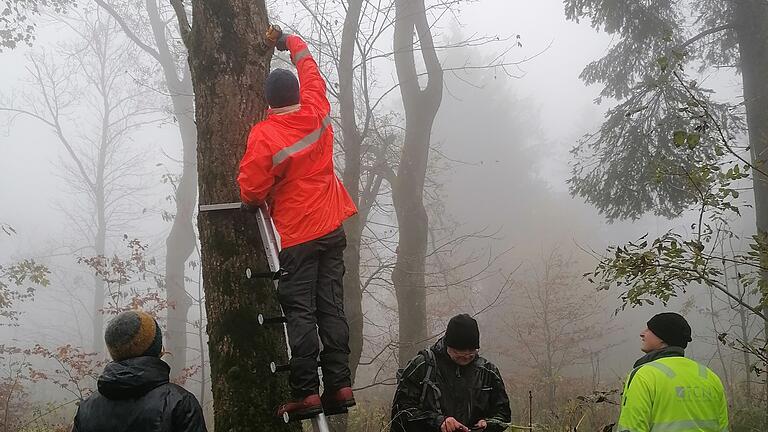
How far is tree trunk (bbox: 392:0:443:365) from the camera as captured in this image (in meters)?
8.71

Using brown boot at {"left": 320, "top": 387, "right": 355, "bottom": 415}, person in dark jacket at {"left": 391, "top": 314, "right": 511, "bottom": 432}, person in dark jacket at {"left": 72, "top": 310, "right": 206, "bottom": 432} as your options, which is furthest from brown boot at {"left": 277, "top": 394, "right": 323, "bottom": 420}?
person in dark jacket at {"left": 391, "top": 314, "right": 511, "bottom": 432}

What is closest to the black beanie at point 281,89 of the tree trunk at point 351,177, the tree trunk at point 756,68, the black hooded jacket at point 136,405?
the black hooded jacket at point 136,405

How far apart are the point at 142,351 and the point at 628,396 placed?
2702 millimetres

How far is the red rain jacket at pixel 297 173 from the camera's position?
2941 millimetres

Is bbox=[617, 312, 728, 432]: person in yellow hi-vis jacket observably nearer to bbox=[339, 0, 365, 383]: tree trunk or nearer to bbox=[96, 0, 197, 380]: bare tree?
bbox=[339, 0, 365, 383]: tree trunk

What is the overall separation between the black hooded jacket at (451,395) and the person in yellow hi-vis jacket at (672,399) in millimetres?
805

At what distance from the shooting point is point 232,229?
10.2ft

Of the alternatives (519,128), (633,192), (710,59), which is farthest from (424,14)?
(519,128)

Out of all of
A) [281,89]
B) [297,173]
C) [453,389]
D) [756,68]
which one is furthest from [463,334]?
[756,68]

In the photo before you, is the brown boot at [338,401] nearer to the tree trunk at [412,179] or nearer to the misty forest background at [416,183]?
the misty forest background at [416,183]

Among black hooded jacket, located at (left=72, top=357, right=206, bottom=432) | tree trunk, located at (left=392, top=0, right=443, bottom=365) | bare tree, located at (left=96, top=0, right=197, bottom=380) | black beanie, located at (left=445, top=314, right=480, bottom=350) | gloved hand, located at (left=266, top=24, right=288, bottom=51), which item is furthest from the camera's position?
bare tree, located at (left=96, top=0, right=197, bottom=380)

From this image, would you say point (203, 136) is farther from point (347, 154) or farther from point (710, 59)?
point (710, 59)

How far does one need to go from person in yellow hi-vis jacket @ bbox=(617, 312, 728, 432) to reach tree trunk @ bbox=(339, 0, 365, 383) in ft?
13.1

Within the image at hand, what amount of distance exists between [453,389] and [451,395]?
0.14 ft
